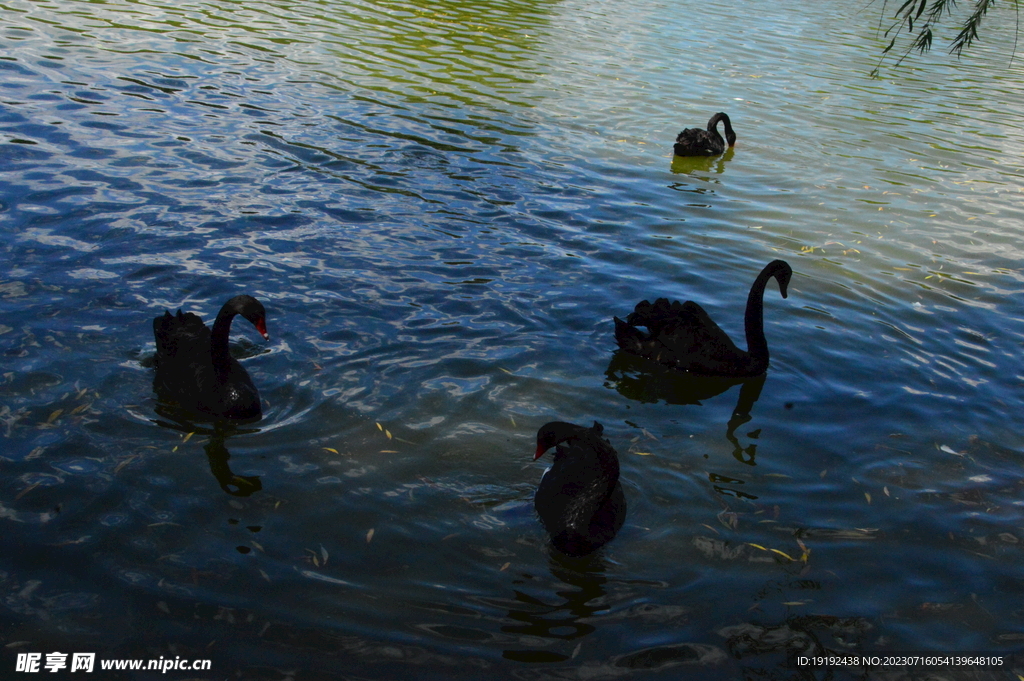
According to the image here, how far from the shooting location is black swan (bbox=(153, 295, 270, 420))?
19.4 ft

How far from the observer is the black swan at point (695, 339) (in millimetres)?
7504

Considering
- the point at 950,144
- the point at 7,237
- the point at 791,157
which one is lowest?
the point at 7,237

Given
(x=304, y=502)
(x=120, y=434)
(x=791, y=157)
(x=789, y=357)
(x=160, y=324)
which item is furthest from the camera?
(x=791, y=157)

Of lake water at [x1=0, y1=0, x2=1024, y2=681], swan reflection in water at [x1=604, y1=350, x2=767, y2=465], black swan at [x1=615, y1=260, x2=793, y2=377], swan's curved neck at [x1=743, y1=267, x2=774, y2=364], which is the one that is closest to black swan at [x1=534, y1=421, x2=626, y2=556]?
lake water at [x1=0, y1=0, x2=1024, y2=681]

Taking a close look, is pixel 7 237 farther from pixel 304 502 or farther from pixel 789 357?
pixel 789 357

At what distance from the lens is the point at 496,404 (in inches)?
263

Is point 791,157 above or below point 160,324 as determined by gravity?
above

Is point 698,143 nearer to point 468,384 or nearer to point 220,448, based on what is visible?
point 468,384

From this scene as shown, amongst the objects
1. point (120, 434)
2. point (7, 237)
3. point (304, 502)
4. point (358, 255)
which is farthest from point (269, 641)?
point (7, 237)

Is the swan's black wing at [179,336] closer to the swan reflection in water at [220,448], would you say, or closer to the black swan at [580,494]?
the swan reflection in water at [220,448]

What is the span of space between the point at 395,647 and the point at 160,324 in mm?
3503

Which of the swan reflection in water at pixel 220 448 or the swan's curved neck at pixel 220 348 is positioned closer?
the swan reflection in water at pixel 220 448

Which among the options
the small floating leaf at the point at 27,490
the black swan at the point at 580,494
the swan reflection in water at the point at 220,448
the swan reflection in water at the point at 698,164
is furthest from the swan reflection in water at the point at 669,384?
the swan reflection in water at the point at 698,164

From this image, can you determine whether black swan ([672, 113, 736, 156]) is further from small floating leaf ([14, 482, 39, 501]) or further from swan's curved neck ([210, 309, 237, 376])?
small floating leaf ([14, 482, 39, 501])
